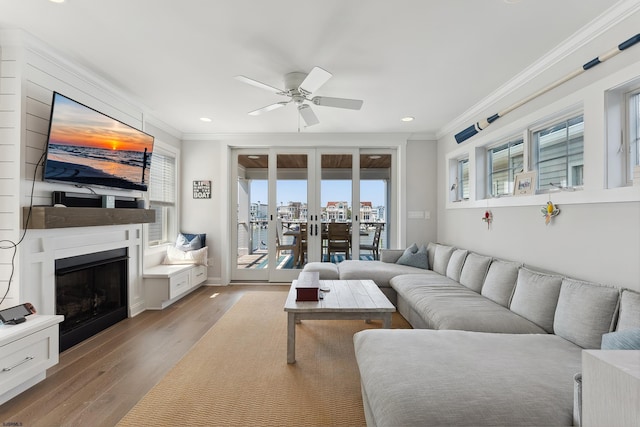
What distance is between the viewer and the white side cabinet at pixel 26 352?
6.02 ft

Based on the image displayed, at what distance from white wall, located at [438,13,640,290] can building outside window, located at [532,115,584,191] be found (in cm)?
16

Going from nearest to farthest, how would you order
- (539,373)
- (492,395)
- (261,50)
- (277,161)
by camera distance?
(492,395), (539,373), (261,50), (277,161)

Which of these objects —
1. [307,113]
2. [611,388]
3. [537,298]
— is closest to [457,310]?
[537,298]

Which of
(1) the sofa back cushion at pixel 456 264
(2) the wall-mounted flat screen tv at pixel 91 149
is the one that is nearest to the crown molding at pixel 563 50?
(1) the sofa back cushion at pixel 456 264

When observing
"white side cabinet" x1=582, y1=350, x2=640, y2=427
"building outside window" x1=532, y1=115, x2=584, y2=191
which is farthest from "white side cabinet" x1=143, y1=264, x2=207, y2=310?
"building outside window" x1=532, y1=115, x2=584, y2=191

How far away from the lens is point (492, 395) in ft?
4.16

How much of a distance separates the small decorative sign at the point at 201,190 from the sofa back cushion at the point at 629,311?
4.80 m

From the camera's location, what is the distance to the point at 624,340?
131cm

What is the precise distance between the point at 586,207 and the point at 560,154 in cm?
63

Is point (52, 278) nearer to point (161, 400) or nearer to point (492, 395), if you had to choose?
point (161, 400)

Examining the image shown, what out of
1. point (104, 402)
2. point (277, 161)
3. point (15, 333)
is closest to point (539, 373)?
point (104, 402)

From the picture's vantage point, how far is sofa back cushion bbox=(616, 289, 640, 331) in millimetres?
1557

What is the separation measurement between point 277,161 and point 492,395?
173 inches

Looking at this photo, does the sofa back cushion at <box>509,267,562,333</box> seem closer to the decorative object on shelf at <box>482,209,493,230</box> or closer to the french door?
the decorative object on shelf at <box>482,209,493,230</box>
